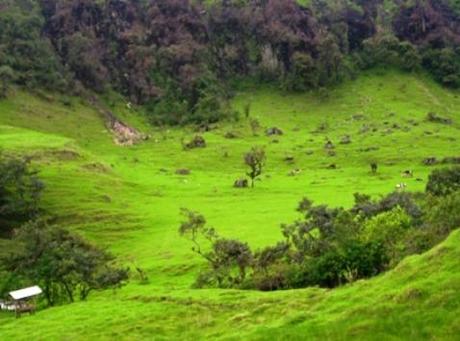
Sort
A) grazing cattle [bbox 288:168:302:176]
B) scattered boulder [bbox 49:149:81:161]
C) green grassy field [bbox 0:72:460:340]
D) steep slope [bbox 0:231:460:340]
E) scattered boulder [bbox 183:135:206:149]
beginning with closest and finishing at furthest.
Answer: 1. steep slope [bbox 0:231:460:340]
2. green grassy field [bbox 0:72:460:340]
3. scattered boulder [bbox 49:149:81:161]
4. grazing cattle [bbox 288:168:302:176]
5. scattered boulder [bbox 183:135:206:149]

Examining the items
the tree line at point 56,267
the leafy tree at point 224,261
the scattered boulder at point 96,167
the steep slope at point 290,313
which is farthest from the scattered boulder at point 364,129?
the steep slope at point 290,313

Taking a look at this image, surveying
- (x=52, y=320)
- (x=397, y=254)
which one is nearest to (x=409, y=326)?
(x=397, y=254)

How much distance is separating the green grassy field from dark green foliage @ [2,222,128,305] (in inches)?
109

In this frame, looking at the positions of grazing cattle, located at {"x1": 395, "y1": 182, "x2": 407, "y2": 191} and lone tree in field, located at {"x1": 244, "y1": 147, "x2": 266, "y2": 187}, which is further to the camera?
lone tree in field, located at {"x1": 244, "y1": 147, "x2": 266, "y2": 187}

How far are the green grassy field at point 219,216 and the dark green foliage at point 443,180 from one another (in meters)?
14.7

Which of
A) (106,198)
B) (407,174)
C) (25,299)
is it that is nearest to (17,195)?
(106,198)

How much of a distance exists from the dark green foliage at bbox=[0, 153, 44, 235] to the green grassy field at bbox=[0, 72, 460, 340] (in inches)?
138

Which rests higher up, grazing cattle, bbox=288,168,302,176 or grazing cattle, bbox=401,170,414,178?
grazing cattle, bbox=288,168,302,176

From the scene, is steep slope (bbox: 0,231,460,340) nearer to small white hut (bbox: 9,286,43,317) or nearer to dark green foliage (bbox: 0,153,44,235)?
small white hut (bbox: 9,286,43,317)

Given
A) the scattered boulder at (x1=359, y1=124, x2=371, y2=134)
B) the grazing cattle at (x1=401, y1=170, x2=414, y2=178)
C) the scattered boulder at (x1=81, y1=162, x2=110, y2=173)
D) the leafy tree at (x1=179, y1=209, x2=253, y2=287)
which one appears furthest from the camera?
the scattered boulder at (x1=359, y1=124, x2=371, y2=134)

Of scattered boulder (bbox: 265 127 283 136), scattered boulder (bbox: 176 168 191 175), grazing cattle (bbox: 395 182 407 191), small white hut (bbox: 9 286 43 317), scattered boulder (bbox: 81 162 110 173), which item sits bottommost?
small white hut (bbox: 9 286 43 317)

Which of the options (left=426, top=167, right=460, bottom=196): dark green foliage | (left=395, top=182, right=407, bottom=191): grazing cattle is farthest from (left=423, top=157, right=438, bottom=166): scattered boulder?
(left=426, top=167, right=460, bottom=196): dark green foliage

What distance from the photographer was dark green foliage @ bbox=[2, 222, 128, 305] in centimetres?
7081

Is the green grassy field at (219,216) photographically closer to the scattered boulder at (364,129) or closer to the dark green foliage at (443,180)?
the scattered boulder at (364,129)
